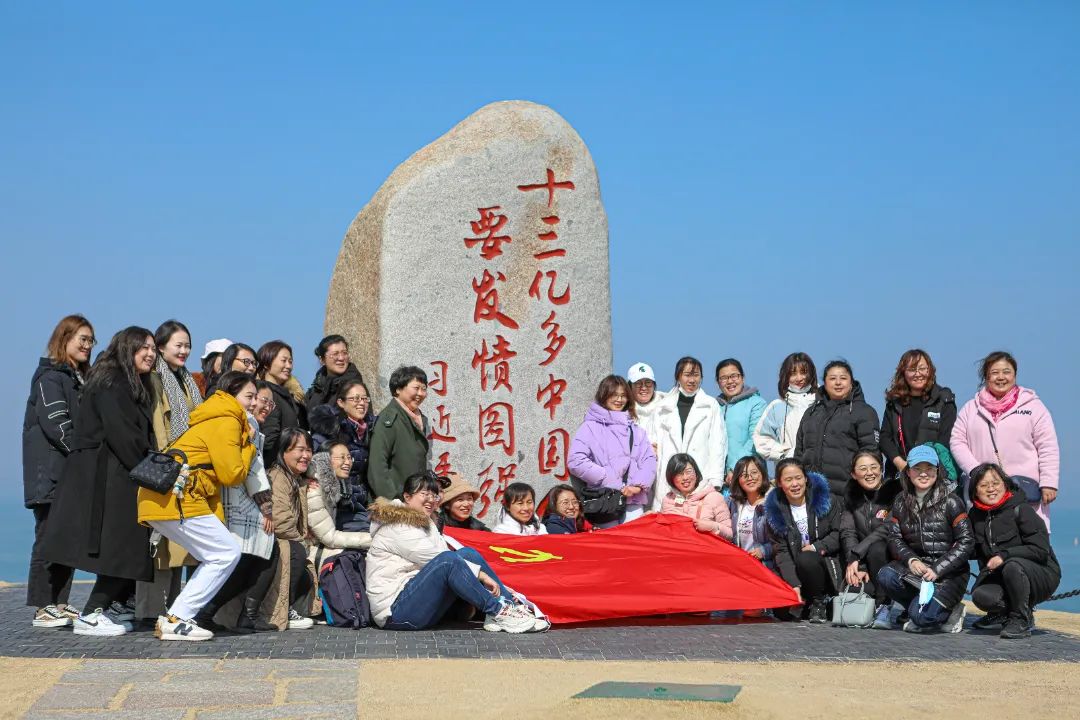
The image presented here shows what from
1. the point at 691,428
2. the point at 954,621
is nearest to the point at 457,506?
the point at 691,428

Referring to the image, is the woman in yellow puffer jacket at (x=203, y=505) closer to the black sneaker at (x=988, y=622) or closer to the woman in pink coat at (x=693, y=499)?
the woman in pink coat at (x=693, y=499)

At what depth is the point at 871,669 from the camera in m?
5.37

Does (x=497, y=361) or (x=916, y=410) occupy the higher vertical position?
(x=497, y=361)

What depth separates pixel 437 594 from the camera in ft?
20.5

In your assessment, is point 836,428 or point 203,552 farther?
point 836,428

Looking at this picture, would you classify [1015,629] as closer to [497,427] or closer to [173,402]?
[497,427]

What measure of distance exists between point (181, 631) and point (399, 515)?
1206 millimetres

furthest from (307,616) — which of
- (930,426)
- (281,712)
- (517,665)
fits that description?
(930,426)

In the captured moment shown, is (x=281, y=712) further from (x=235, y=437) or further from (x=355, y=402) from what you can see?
(x=355, y=402)

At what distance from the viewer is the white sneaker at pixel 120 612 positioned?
624 centimetres

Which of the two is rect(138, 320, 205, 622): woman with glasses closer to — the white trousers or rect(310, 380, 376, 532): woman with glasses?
the white trousers

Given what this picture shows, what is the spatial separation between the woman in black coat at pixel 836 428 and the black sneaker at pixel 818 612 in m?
0.66

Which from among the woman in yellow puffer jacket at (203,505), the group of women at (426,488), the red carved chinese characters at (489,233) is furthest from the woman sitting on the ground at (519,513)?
the woman in yellow puffer jacket at (203,505)

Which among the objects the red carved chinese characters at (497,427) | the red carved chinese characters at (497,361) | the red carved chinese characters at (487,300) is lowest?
the red carved chinese characters at (497,427)
